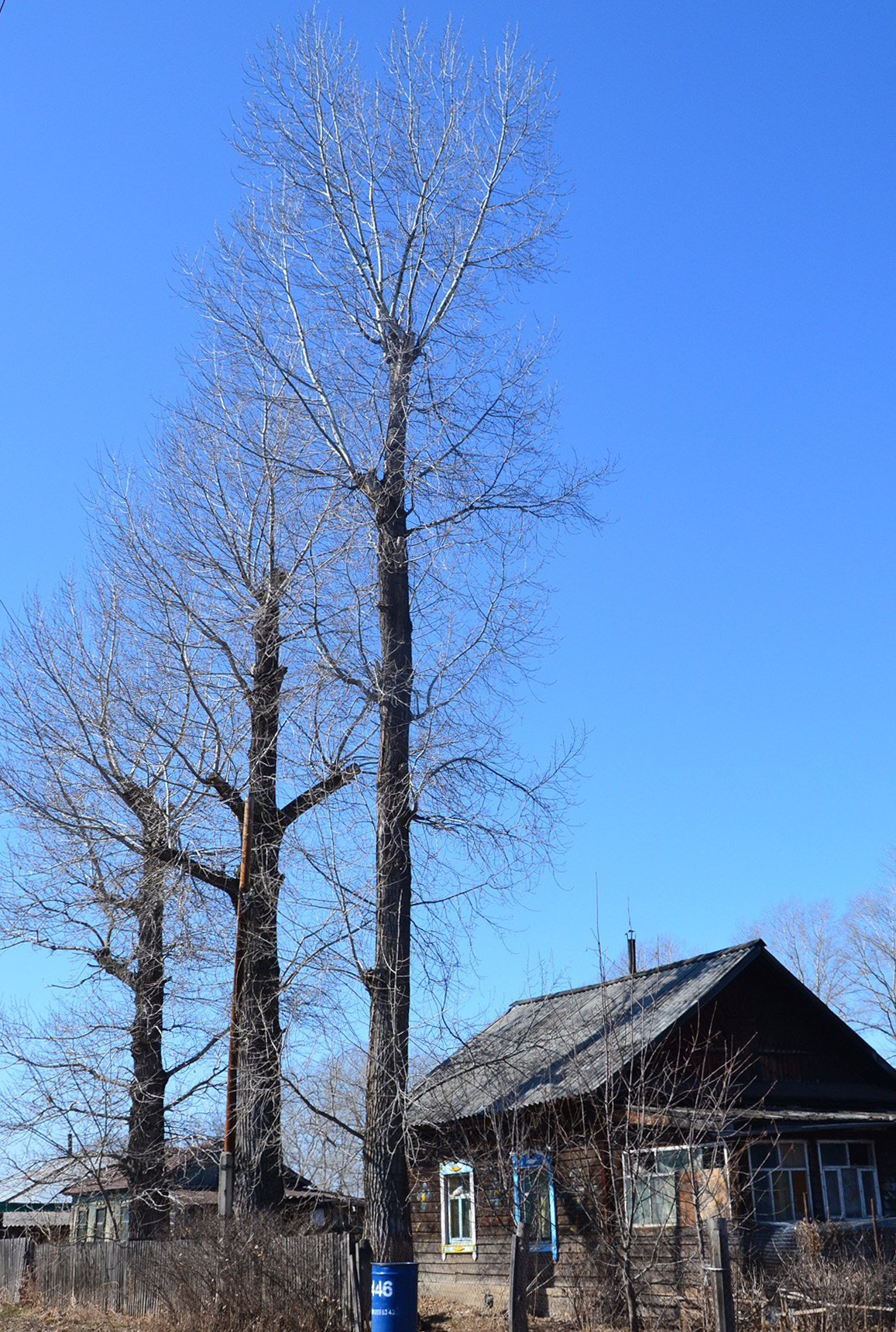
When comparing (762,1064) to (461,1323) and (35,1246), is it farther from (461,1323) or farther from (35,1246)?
(35,1246)

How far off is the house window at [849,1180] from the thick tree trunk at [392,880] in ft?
25.1

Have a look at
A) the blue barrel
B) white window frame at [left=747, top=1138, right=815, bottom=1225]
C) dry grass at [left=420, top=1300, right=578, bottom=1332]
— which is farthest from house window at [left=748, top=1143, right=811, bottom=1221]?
the blue barrel

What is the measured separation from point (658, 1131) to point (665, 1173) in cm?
183

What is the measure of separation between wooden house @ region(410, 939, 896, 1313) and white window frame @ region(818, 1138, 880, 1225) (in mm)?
30

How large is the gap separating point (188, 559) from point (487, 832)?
7.40 metres

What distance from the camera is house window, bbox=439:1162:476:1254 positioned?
20.0m

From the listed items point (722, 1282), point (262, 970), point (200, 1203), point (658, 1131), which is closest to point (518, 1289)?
point (722, 1282)

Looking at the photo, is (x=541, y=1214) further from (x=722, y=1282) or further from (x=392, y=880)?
(x=722, y=1282)

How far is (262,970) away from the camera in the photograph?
58.5ft

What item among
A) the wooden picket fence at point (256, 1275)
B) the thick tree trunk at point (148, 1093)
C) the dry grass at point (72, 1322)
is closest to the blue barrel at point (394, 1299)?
the wooden picket fence at point (256, 1275)

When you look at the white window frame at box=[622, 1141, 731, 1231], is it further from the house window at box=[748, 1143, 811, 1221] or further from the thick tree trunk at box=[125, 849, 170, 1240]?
the thick tree trunk at box=[125, 849, 170, 1240]

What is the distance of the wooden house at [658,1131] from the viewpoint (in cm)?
1521

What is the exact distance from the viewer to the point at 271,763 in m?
19.1

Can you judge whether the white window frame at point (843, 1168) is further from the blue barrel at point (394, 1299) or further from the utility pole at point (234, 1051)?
the utility pole at point (234, 1051)
